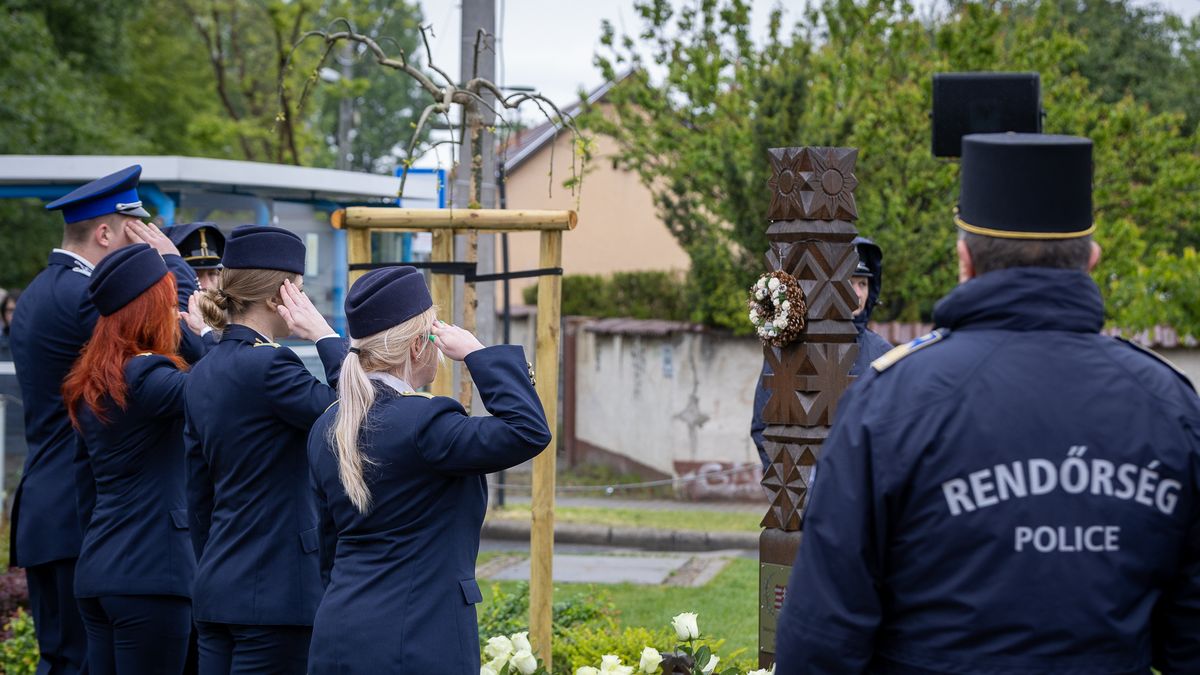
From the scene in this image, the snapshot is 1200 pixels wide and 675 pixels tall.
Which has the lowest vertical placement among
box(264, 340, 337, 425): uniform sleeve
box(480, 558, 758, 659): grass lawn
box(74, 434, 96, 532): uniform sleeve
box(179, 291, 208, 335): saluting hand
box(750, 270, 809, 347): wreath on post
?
box(480, 558, 758, 659): grass lawn

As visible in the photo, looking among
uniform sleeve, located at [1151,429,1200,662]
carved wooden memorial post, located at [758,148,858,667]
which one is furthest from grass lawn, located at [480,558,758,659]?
uniform sleeve, located at [1151,429,1200,662]

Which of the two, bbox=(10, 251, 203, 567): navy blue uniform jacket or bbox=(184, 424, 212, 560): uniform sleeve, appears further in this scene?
bbox=(10, 251, 203, 567): navy blue uniform jacket

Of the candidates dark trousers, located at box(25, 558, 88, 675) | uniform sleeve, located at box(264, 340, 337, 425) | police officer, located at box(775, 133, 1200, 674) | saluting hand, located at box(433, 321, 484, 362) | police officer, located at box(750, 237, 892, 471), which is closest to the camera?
police officer, located at box(775, 133, 1200, 674)

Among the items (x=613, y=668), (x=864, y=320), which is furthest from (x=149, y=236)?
(x=864, y=320)

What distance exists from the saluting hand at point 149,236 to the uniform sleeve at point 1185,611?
3.67 meters

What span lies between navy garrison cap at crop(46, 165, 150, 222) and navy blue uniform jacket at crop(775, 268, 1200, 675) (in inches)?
129

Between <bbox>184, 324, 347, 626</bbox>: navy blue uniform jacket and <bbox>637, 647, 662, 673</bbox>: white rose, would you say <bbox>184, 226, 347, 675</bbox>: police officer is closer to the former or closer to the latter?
<bbox>184, 324, 347, 626</bbox>: navy blue uniform jacket

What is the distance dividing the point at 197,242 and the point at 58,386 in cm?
169

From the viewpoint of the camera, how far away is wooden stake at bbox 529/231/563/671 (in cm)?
527

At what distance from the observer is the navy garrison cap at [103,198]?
4.82 m

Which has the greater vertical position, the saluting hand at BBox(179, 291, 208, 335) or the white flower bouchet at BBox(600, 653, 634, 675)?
the saluting hand at BBox(179, 291, 208, 335)

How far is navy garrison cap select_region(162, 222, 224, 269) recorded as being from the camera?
20.3ft

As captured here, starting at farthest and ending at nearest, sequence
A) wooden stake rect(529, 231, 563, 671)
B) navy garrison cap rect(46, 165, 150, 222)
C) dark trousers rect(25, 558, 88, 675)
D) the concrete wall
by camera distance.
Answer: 1. the concrete wall
2. wooden stake rect(529, 231, 563, 671)
3. dark trousers rect(25, 558, 88, 675)
4. navy garrison cap rect(46, 165, 150, 222)

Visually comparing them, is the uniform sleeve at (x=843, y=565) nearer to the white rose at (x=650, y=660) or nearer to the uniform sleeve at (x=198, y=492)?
the white rose at (x=650, y=660)
